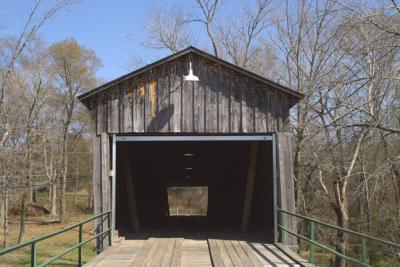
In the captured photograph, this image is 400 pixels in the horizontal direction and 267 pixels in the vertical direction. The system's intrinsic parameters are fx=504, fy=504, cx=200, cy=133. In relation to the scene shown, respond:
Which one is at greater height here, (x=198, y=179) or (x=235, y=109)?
(x=235, y=109)

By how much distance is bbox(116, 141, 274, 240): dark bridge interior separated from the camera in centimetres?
1474

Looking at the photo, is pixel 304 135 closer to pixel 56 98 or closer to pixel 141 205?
pixel 141 205

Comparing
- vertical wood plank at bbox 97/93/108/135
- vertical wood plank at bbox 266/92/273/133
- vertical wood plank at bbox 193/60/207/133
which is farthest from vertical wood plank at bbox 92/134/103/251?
vertical wood plank at bbox 266/92/273/133

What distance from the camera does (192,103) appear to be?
448 inches

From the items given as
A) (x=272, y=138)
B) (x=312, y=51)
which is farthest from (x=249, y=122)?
(x=312, y=51)

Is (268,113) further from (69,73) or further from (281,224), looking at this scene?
(69,73)

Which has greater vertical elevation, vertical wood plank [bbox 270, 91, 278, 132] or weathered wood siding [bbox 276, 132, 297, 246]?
vertical wood plank [bbox 270, 91, 278, 132]

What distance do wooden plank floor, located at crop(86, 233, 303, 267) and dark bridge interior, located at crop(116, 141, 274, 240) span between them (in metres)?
2.45

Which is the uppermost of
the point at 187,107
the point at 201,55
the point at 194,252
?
the point at 201,55

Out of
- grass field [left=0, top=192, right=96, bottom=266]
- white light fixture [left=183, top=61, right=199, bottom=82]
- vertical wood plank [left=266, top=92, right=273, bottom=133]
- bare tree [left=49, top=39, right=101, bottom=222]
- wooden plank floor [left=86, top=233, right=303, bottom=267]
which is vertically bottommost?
grass field [left=0, top=192, right=96, bottom=266]

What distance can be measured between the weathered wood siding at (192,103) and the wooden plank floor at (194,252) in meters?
2.55

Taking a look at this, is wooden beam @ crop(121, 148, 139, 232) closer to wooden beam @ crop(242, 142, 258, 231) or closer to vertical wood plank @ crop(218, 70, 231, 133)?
wooden beam @ crop(242, 142, 258, 231)

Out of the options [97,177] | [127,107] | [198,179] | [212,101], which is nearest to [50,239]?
[198,179]

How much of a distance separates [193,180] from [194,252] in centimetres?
1184
